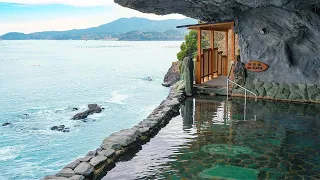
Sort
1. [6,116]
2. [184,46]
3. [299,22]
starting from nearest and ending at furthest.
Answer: [299,22] → [6,116] → [184,46]

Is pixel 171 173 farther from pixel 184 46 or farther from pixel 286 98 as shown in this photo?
pixel 184 46

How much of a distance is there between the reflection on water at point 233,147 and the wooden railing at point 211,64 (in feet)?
A: 18.8

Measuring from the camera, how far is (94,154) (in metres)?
8.84

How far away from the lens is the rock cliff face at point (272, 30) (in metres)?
15.2

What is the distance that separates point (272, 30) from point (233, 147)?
8785 mm

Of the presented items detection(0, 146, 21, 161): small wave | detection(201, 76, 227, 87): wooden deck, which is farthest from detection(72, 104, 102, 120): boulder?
detection(201, 76, 227, 87): wooden deck

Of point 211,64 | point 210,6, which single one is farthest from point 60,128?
point 210,6

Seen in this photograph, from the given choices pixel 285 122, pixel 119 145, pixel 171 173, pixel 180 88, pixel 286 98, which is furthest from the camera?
pixel 180 88

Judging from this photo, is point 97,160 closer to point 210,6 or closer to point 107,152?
point 107,152

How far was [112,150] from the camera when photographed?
30.0 ft

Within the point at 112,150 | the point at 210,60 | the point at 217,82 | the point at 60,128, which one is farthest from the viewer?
the point at 60,128

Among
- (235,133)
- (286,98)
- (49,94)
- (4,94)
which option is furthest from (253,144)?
(4,94)

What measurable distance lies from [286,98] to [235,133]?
665cm

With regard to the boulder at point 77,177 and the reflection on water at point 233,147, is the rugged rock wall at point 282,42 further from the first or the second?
the boulder at point 77,177
